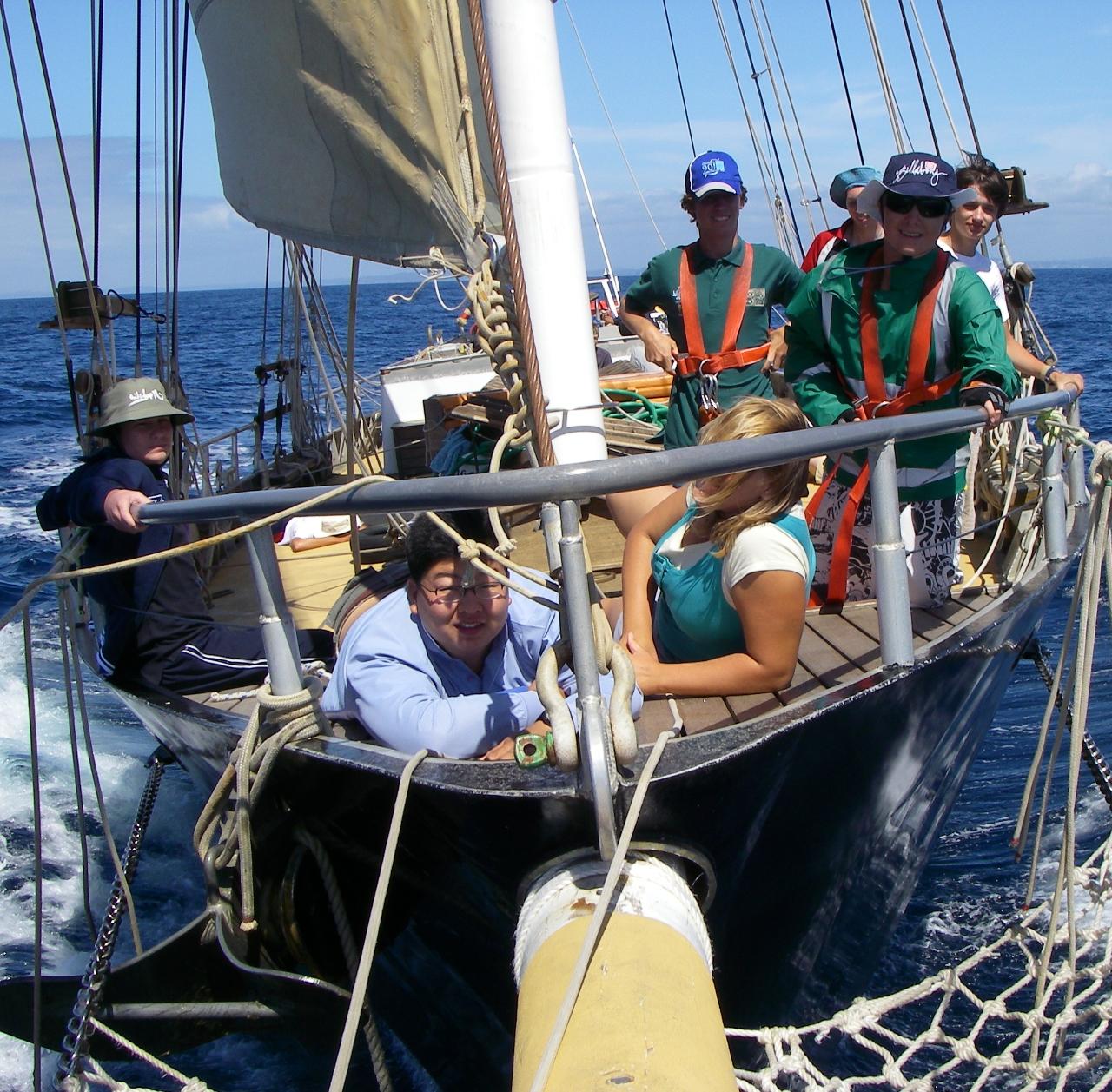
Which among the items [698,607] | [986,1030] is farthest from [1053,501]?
[986,1030]

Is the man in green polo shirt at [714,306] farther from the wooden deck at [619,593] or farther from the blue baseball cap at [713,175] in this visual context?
the wooden deck at [619,593]

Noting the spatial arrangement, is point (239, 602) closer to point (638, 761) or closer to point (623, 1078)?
point (638, 761)

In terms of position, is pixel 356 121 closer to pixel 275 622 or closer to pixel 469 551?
pixel 275 622

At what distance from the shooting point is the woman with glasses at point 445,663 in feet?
8.61

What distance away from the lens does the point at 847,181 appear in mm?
5555

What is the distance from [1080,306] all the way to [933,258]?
50755 millimetres

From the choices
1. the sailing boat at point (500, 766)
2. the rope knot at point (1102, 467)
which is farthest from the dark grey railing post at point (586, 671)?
the rope knot at point (1102, 467)

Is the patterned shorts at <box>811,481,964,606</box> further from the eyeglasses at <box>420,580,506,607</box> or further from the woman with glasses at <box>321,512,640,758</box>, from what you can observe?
the eyeglasses at <box>420,580,506,607</box>

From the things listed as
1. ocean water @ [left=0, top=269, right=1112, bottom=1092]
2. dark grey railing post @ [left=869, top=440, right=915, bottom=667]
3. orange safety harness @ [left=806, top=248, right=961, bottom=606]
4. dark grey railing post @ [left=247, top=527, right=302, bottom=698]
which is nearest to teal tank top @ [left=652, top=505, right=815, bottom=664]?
dark grey railing post @ [left=869, top=440, right=915, bottom=667]

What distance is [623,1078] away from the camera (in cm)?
165

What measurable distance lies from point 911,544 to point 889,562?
3.98 ft

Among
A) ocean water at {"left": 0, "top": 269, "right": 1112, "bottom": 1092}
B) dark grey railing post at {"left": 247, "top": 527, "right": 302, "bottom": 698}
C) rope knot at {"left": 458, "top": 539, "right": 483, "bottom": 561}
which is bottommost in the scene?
ocean water at {"left": 0, "top": 269, "right": 1112, "bottom": 1092}

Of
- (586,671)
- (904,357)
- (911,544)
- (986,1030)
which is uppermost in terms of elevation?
(904,357)

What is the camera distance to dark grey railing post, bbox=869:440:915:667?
2.60 meters
